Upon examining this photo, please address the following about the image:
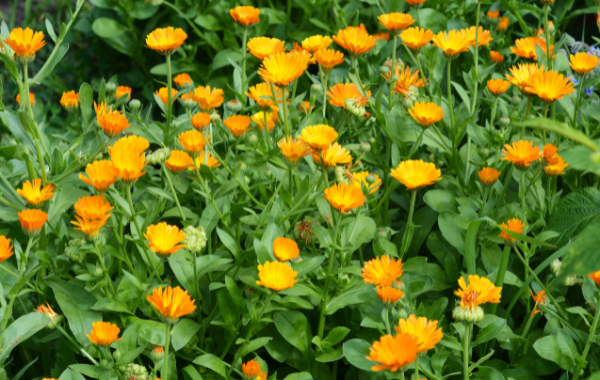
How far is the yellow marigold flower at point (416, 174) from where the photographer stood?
113 centimetres

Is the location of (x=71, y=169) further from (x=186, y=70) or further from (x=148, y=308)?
(x=186, y=70)

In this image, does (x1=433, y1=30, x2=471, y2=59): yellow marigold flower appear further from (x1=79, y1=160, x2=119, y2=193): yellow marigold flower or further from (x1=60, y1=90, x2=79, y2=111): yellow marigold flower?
(x1=60, y1=90, x2=79, y2=111): yellow marigold flower

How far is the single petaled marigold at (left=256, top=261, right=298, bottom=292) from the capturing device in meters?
0.99

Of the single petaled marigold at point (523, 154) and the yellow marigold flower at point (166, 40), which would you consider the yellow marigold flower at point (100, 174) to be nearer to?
the yellow marigold flower at point (166, 40)

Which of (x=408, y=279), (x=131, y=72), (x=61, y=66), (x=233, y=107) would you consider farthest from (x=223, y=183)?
(x=61, y=66)

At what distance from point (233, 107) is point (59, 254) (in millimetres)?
531

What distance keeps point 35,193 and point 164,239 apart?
358 mm

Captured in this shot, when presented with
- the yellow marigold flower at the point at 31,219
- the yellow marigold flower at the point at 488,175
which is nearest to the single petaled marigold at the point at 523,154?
the yellow marigold flower at the point at 488,175

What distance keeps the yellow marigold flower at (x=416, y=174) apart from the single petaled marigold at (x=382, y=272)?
16cm

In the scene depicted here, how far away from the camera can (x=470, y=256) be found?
1229 mm

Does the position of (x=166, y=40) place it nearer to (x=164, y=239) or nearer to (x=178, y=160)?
(x=178, y=160)

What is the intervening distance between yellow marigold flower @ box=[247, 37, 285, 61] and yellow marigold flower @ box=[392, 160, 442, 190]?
43 cm

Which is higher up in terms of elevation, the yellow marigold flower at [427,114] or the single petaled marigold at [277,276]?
the yellow marigold flower at [427,114]

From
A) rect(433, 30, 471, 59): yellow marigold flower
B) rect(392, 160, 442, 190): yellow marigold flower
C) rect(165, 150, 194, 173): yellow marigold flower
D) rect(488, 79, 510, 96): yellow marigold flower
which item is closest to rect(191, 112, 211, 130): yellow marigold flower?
rect(165, 150, 194, 173): yellow marigold flower
